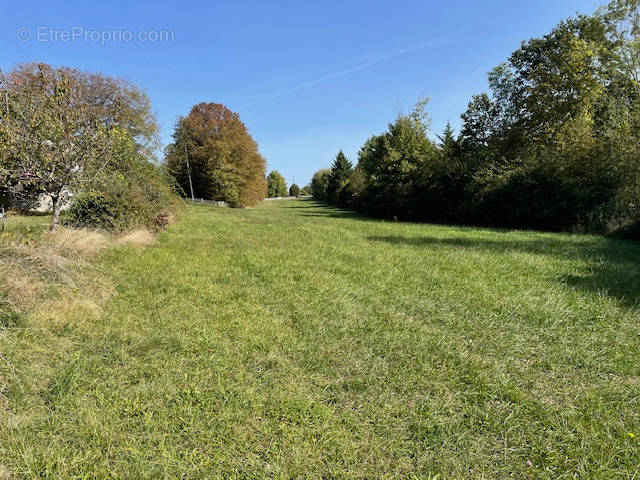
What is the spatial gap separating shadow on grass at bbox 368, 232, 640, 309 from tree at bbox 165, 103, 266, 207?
2331cm

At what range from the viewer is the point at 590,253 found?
7.12 m

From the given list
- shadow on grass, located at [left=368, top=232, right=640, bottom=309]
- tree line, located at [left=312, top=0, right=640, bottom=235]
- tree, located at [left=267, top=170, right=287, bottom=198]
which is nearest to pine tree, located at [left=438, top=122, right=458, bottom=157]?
tree line, located at [left=312, top=0, right=640, bottom=235]

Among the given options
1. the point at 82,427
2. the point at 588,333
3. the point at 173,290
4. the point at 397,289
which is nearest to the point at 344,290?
the point at 397,289

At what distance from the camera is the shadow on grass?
461cm

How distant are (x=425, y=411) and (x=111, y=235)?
26.6 feet

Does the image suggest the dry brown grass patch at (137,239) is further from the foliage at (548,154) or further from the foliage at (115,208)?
the foliage at (548,154)

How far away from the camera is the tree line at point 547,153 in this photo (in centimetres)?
1178

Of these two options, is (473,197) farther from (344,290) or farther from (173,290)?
(173,290)

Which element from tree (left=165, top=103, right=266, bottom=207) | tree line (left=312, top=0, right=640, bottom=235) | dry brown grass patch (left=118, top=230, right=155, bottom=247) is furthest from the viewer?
tree (left=165, top=103, right=266, bottom=207)

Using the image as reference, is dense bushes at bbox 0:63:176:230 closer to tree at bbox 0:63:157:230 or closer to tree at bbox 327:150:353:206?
tree at bbox 0:63:157:230

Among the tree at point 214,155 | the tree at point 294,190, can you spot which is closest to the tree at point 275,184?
the tree at point 294,190

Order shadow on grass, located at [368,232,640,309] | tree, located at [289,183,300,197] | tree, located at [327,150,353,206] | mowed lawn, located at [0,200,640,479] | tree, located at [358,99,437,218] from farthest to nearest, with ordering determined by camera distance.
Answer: tree, located at [289,183,300,197]
tree, located at [327,150,353,206]
tree, located at [358,99,437,218]
shadow on grass, located at [368,232,640,309]
mowed lawn, located at [0,200,640,479]

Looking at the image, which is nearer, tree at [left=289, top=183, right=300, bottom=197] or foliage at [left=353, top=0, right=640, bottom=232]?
foliage at [left=353, top=0, right=640, bottom=232]

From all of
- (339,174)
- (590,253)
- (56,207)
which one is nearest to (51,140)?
(56,207)
